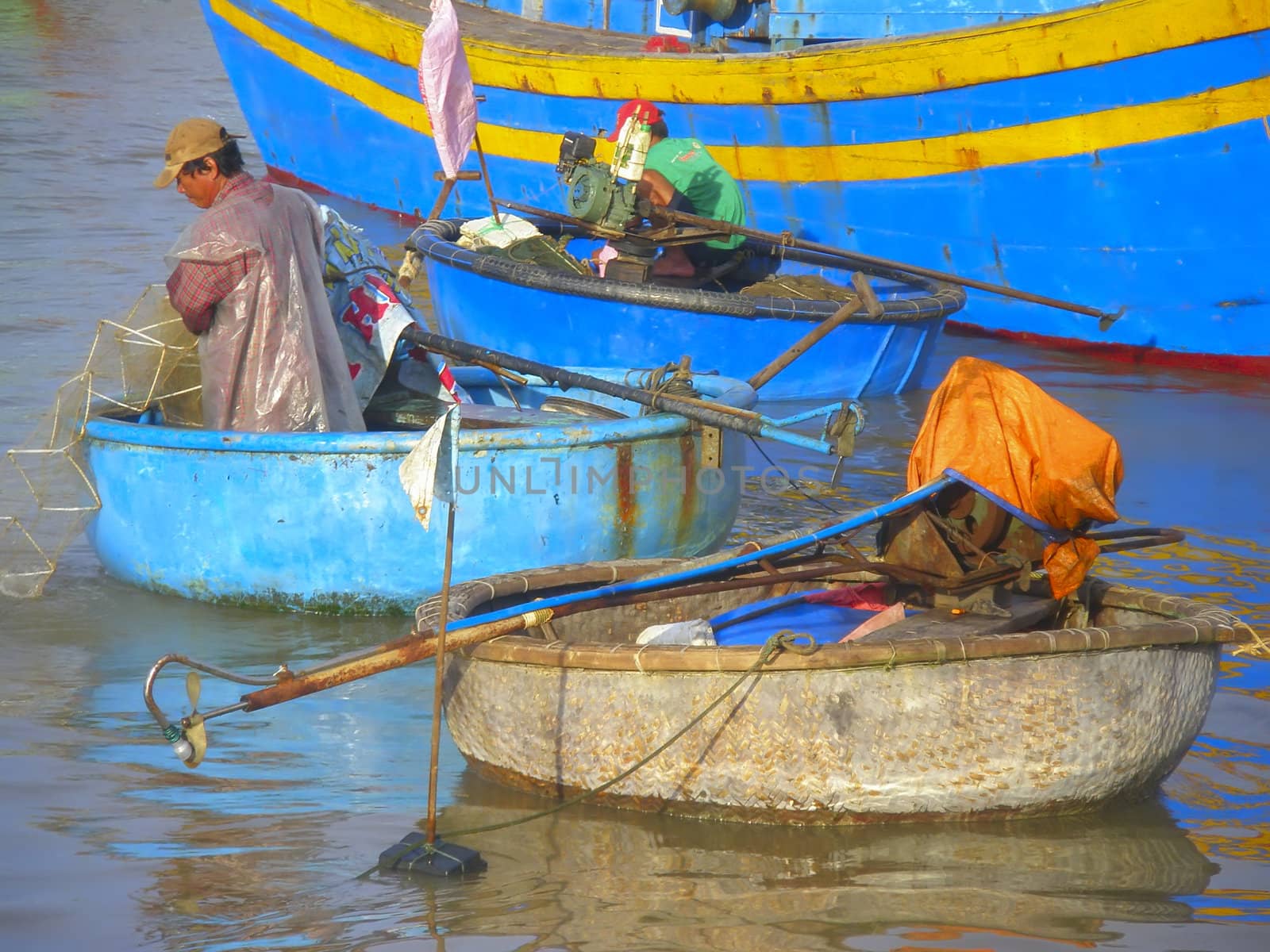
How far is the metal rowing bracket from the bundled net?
5.84 ft

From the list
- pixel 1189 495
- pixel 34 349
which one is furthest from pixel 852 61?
pixel 34 349

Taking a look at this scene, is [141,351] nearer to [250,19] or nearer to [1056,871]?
[1056,871]

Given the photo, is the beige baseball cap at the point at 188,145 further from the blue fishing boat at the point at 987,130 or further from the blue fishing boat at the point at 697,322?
the blue fishing boat at the point at 987,130

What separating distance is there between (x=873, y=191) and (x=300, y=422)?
5.32m

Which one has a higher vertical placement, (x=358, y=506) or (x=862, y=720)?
(x=358, y=506)

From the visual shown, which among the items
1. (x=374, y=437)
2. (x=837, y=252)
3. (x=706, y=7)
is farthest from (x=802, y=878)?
(x=706, y=7)

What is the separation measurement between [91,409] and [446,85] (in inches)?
83.2

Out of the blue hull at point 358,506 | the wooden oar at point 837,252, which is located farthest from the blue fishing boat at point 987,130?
the blue hull at point 358,506

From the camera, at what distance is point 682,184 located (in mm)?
8523

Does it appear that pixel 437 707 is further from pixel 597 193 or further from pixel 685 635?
pixel 597 193

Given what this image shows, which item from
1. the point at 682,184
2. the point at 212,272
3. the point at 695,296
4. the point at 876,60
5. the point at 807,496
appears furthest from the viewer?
the point at 876,60

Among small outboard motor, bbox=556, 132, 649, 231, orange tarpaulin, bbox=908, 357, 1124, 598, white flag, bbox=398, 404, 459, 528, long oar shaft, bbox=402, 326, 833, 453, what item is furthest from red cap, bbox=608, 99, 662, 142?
white flag, bbox=398, 404, 459, 528

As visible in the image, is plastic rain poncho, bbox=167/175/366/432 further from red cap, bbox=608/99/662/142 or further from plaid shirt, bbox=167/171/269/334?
red cap, bbox=608/99/662/142

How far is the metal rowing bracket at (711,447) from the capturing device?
5.59m
